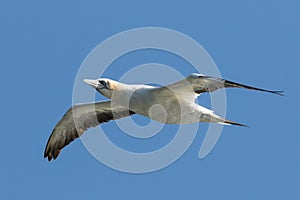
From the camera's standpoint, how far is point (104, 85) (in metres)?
19.2

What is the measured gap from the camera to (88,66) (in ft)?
64.8

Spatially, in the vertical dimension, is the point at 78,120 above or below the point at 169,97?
below

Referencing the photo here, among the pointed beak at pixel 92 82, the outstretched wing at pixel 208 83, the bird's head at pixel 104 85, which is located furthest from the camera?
the pointed beak at pixel 92 82

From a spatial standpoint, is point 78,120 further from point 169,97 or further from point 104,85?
point 169,97

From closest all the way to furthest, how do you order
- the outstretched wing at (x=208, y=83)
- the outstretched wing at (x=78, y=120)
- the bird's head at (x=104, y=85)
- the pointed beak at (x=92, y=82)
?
the outstretched wing at (x=208, y=83) → the bird's head at (x=104, y=85) → the pointed beak at (x=92, y=82) → the outstretched wing at (x=78, y=120)

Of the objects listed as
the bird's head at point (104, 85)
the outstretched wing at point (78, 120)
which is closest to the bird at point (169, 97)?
the bird's head at point (104, 85)

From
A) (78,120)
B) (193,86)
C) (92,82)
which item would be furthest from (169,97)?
(78,120)

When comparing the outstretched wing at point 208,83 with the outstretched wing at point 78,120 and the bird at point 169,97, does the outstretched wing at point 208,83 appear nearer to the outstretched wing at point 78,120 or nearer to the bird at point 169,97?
the bird at point 169,97

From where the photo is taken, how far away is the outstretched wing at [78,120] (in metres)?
20.7

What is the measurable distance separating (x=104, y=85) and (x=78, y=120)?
233 centimetres

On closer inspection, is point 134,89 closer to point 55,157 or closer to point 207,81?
point 207,81

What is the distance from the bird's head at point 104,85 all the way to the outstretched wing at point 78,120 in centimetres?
100

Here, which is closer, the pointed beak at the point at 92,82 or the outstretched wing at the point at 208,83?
the outstretched wing at the point at 208,83

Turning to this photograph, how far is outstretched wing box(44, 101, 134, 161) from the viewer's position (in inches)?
814
